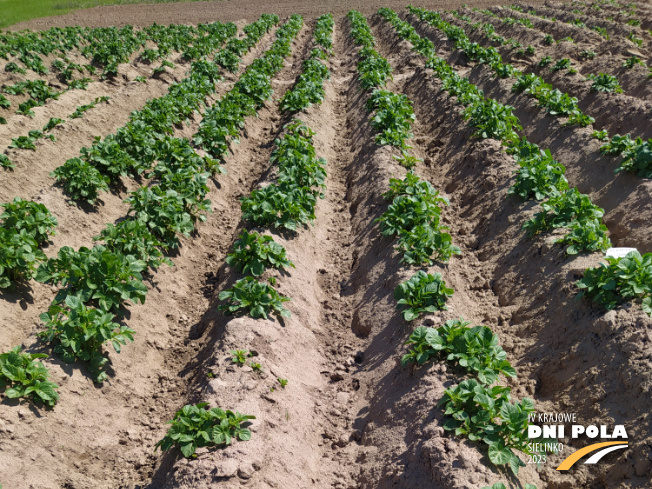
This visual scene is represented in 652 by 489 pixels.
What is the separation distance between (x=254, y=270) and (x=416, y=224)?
287 cm

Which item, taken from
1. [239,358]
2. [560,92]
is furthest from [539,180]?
[560,92]

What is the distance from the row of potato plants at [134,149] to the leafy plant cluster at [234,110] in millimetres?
584

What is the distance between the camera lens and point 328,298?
765 cm

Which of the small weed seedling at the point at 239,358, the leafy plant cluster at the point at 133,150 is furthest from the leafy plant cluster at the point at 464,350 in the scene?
the leafy plant cluster at the point at 133,150

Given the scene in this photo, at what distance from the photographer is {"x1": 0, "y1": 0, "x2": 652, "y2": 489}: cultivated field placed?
456 cm

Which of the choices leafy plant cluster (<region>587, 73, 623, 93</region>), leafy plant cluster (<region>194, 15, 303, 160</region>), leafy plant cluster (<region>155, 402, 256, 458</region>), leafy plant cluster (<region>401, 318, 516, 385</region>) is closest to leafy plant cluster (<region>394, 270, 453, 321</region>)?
leafy plant cluster (<region>401, 318, 516, 385</region>)

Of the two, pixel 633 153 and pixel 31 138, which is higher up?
pixel 633 153

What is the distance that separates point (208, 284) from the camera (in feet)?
26.2

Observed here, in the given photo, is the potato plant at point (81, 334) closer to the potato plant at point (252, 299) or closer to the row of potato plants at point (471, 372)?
the potato plant at point (252, 299)

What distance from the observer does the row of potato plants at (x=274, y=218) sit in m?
6.22

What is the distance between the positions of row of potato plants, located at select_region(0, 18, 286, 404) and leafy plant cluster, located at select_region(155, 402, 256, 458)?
4.77 ft

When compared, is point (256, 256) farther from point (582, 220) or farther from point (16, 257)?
point (582, 220)

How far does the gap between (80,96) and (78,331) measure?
43.5 ft

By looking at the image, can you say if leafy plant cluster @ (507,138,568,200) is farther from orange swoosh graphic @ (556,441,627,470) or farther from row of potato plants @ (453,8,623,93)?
row of potato plants @ (453,8,623,93)
